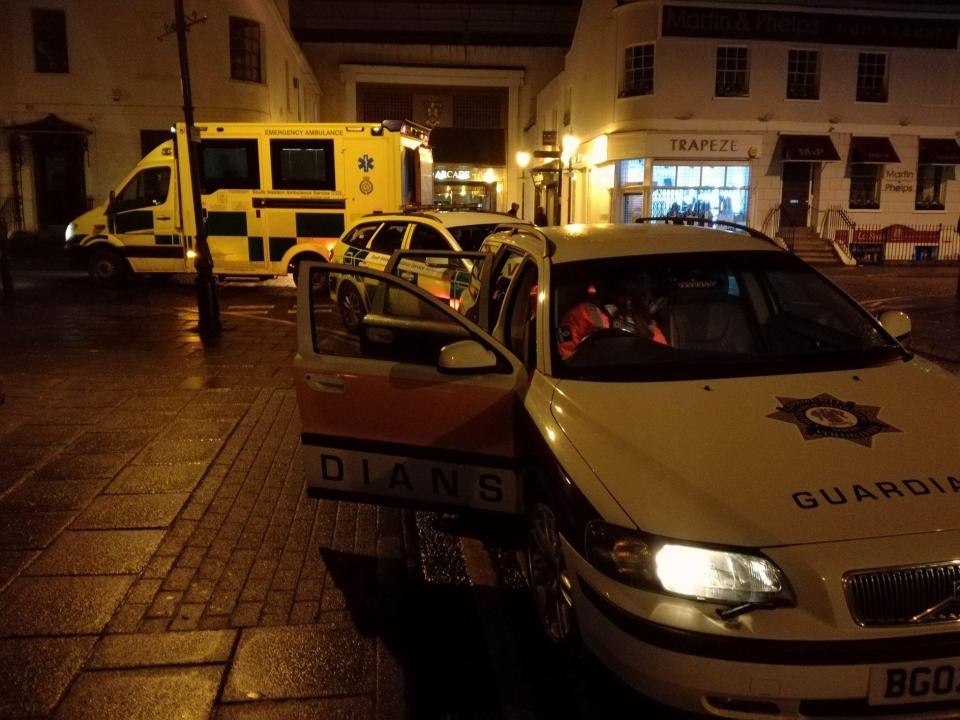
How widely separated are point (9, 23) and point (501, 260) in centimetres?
2440

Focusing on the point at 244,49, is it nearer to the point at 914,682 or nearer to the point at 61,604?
the point at 61,604

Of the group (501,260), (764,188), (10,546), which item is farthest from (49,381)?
(764,188)

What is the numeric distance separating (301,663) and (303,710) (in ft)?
1.11

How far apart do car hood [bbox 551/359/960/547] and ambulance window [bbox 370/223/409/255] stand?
8775 mm

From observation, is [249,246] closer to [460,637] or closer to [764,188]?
[460,637]

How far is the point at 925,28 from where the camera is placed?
85.0 feet

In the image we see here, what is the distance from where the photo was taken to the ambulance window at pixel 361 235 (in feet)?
41.1

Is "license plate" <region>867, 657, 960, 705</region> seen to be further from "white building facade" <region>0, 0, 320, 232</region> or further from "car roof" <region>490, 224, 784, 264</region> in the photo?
"white building facade" <region>0, 0, 320, 232</region>

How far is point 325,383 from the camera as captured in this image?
4410mm

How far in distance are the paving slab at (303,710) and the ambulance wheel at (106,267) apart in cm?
1591

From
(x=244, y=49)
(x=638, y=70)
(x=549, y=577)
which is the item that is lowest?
(x=549, y=577)

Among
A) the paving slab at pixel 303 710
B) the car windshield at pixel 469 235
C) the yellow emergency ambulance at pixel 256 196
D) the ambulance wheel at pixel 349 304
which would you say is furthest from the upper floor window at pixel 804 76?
the paving slab at pixel 303 710

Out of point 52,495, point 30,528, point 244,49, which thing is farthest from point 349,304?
point 244,49

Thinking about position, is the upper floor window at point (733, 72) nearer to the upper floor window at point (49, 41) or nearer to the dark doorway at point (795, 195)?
the dark doorway at point (795, 195)
